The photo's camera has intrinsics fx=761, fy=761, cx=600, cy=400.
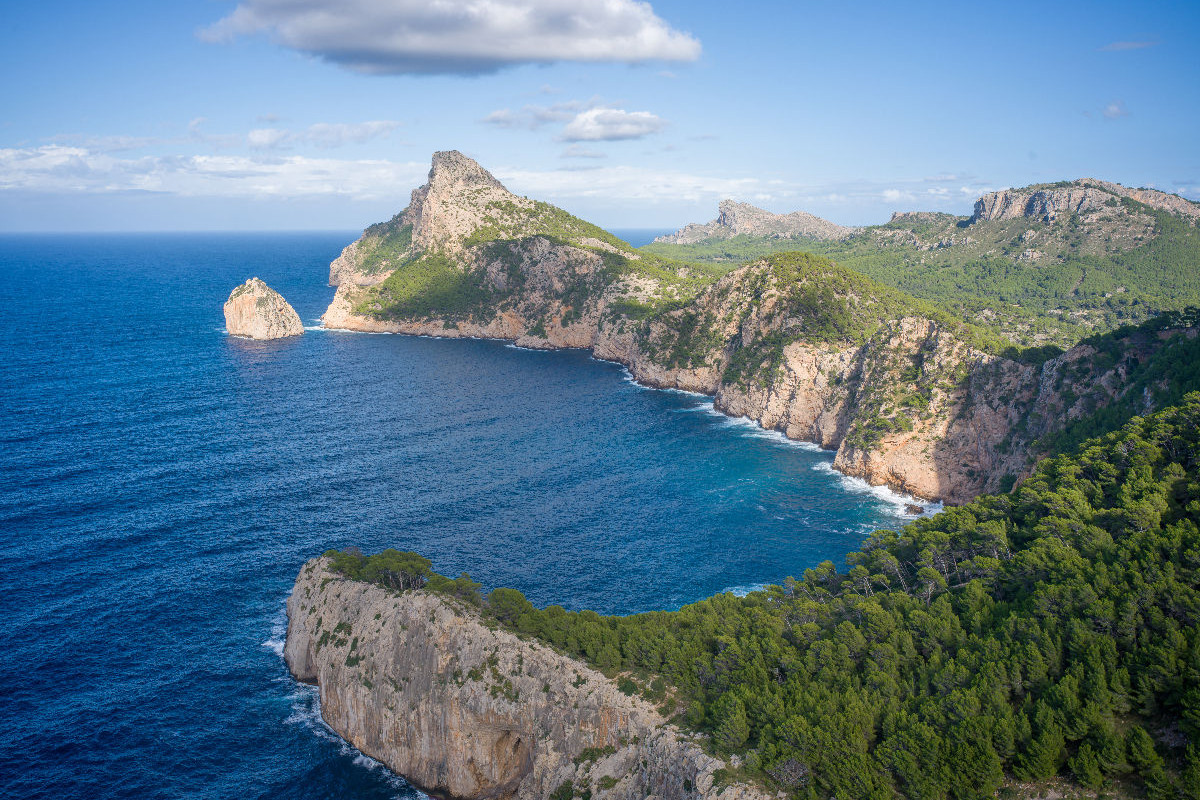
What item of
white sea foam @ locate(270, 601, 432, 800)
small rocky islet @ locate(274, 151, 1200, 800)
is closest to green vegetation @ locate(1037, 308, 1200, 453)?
small rocky islet @ locate(274, 151, 1200, 800)

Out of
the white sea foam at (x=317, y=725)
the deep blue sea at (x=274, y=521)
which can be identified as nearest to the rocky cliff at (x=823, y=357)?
the deep blue sea at (x=274, y=521)

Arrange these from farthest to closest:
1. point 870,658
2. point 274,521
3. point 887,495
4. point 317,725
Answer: point 887,495
point 274,521
point 317,725
point 870,658

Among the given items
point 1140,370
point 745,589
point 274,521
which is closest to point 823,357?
point 1140,370

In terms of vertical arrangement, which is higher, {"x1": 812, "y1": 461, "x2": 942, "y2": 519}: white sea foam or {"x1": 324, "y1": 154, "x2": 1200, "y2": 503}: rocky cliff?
{"x1": 324, "y1": 154, "x2": 1200, "y2": 503}: rocky cliff

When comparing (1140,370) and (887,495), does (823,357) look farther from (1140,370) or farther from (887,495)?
(1140,370)

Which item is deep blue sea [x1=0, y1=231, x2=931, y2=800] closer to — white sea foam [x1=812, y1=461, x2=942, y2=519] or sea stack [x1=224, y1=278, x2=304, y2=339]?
white sea foam [x1=812, y1=461, x2=942, y2=519]

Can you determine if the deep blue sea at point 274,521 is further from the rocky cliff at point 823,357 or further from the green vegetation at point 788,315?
the green vegetation at point 788,315
